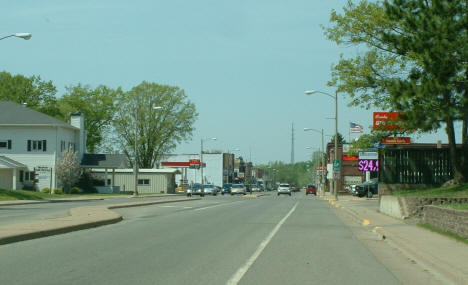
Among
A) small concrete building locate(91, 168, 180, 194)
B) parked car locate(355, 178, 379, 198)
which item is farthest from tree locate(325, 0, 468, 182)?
small concrete building locate(91, 168, 180, 194)

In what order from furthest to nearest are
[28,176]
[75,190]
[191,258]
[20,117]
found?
1. [75,190]
2. [20,117]
3. [28,176]
4. [191,258]

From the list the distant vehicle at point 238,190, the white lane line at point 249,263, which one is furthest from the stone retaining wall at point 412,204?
the distant vehicle at point 238,190

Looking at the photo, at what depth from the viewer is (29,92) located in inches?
3462

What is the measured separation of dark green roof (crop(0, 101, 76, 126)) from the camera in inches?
2596

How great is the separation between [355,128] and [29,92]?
50.1 metres

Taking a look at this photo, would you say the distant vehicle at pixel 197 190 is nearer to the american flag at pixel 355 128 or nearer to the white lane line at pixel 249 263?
the american flag at pixel 355 128

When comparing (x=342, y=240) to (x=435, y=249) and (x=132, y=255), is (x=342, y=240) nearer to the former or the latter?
(x=435, y=249)

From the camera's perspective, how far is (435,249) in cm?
1443

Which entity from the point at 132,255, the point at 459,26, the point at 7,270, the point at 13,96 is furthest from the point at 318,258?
the point at 13,96

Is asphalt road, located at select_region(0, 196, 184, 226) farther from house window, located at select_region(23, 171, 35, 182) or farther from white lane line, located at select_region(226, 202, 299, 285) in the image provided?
house window, located at select_region(23, 171, 35, 182)

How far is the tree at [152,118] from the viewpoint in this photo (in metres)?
91.8

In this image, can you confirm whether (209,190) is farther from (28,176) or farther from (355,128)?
(355,128)

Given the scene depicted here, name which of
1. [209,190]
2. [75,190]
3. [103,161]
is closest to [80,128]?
[103,161]

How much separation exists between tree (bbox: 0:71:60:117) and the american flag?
46.8 m
